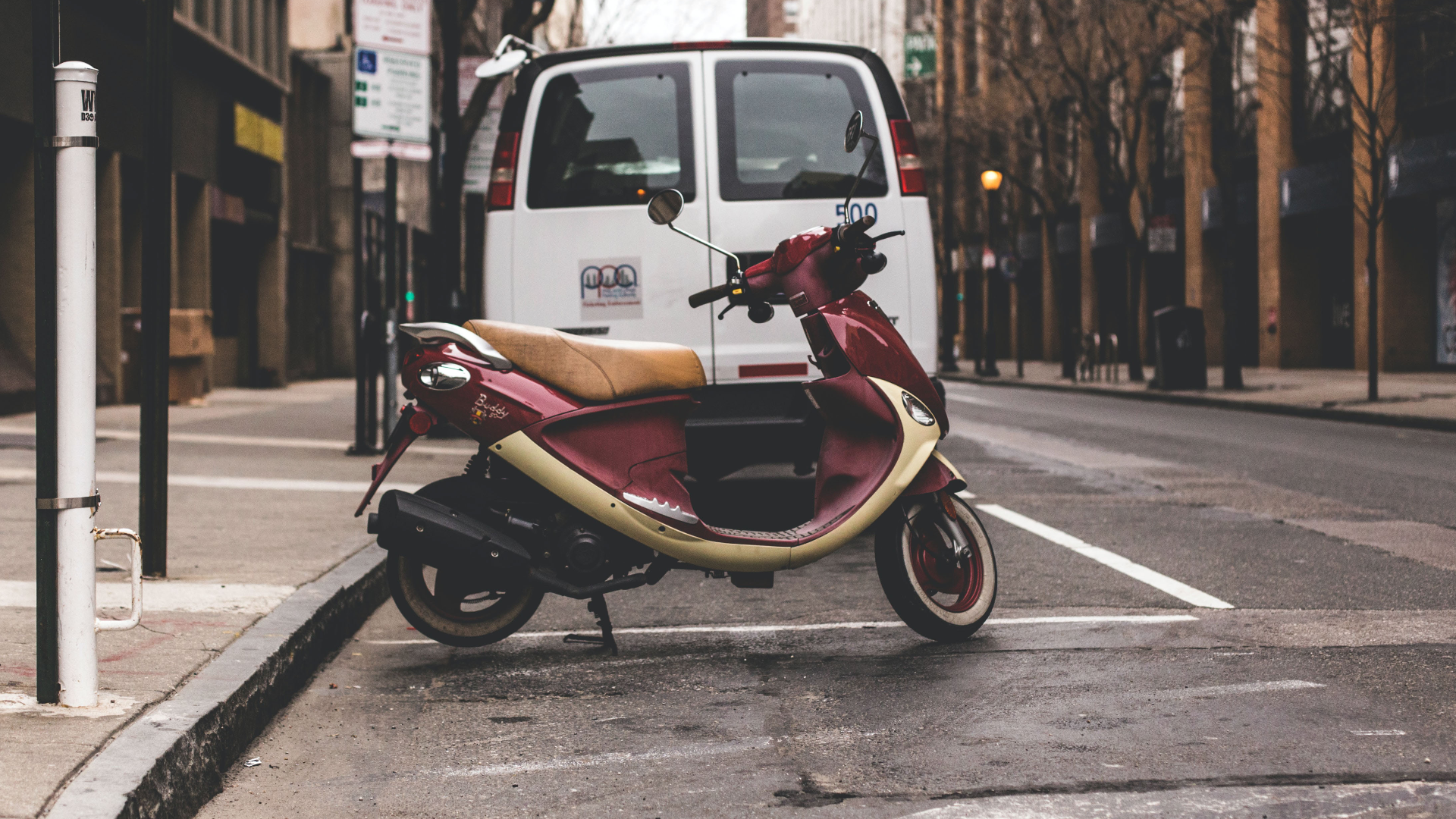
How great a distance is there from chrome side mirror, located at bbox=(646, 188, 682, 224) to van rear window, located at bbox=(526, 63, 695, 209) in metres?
2.62

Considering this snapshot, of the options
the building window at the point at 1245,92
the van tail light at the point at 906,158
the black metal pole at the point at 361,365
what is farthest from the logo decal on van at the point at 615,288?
the building window at the point at 1245,92

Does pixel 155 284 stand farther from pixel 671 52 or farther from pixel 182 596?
pixel 671 52

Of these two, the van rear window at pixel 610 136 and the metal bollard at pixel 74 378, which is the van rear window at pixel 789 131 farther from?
the metal bollard at pixel 74 378

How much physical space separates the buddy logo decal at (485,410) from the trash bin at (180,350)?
16.8m

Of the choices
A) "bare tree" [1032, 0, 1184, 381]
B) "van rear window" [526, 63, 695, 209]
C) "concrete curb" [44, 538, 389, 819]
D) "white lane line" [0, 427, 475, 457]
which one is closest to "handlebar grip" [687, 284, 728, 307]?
"concrete curb" [44, 538, 389, 819]

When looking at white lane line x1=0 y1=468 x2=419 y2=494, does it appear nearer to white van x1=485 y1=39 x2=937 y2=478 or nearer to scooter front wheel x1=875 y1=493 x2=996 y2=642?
white van x1=485 y1=39 x2=937 y2=478

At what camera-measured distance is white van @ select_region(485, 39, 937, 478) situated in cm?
832

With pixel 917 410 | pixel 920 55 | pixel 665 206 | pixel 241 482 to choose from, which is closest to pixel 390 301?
pixel 241 482

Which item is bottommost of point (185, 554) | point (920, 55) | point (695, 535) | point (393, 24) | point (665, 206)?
point (185, 554)

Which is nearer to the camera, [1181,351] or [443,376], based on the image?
[443,376]

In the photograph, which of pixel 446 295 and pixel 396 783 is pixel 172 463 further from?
pixel 396 783

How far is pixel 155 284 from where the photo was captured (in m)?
6.42

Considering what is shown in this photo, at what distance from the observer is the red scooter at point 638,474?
17.3 feet

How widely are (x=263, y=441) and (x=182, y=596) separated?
29.8ft
